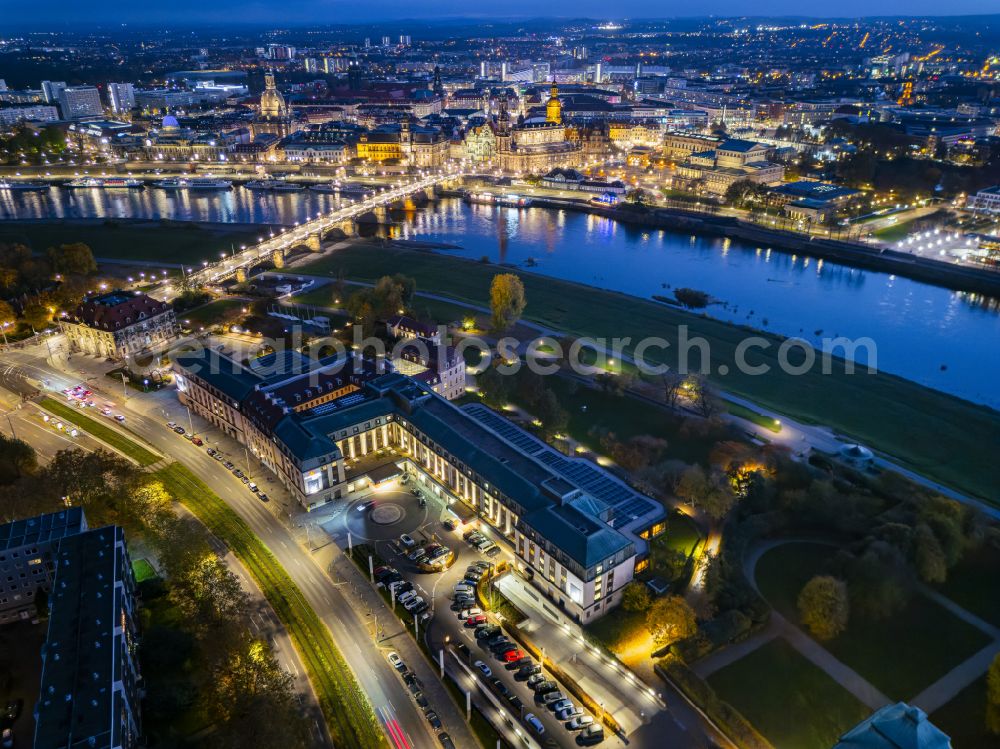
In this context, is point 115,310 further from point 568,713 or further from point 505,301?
point 568,713

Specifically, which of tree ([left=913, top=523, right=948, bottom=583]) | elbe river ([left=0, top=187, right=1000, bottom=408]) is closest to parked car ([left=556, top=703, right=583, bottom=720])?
tree ([left=913, top=523, right=948, bottom=583])

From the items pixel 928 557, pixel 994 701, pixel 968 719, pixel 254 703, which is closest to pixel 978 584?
pixel 928 557

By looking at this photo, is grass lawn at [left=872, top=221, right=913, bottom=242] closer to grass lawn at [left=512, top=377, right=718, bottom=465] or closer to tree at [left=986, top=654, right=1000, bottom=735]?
grass lawn at [left=512, top=377, right=718, bottom=465]

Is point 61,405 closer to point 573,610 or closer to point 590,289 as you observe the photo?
point 573,610

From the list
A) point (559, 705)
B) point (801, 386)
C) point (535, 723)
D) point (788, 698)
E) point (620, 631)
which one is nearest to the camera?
point (535, 723)

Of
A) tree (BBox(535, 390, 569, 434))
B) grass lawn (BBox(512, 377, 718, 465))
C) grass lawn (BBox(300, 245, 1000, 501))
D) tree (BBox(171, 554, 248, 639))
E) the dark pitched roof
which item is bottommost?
grass lawn (BBox(300, 245, 1000, 501))

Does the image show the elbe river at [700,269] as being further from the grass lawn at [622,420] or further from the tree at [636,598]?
the tree at [636,598]
